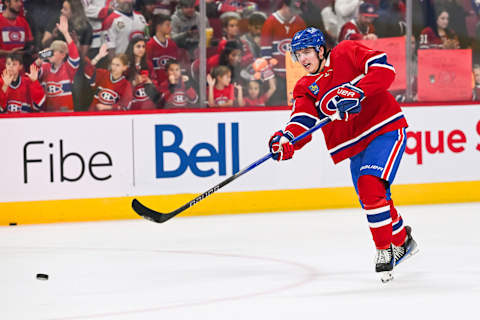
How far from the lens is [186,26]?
6945 millimetres

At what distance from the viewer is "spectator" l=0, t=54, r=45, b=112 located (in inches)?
254

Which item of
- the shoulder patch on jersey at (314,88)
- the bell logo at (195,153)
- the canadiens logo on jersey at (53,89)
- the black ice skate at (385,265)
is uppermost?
the canadiens logo on jersey at (53,89)

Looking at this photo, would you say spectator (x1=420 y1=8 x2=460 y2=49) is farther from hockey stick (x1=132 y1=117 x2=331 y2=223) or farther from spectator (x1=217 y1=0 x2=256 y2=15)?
hockey stick (x1=132 y1=117 x2=331 y2=223)

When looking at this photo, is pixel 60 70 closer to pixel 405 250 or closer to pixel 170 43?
pixel 170 43

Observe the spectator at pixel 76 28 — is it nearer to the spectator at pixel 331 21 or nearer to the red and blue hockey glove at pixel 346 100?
the spectator at pixel 331 21

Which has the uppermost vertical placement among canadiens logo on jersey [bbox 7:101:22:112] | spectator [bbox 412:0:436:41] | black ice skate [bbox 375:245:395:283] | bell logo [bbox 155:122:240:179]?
spectator [bbox 412:0:436:41]

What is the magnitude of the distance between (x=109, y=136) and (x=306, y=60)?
2.66 m

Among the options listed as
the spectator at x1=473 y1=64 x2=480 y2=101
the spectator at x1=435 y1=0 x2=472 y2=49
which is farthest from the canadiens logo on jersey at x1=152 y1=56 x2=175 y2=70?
the spectator at x1=473 y1=64 x2=480 y2=101

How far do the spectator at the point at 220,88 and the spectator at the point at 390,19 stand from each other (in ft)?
3.95

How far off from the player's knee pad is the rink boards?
9.02 feet

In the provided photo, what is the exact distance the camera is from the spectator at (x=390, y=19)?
292 inches

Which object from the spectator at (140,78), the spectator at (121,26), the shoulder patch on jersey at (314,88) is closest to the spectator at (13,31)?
the spectator at (121,26)

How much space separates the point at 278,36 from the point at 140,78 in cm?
106

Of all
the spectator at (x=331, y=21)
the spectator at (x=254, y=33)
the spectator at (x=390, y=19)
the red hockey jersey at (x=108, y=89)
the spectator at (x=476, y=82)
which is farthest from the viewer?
the spectator at (x=476, y=82)
